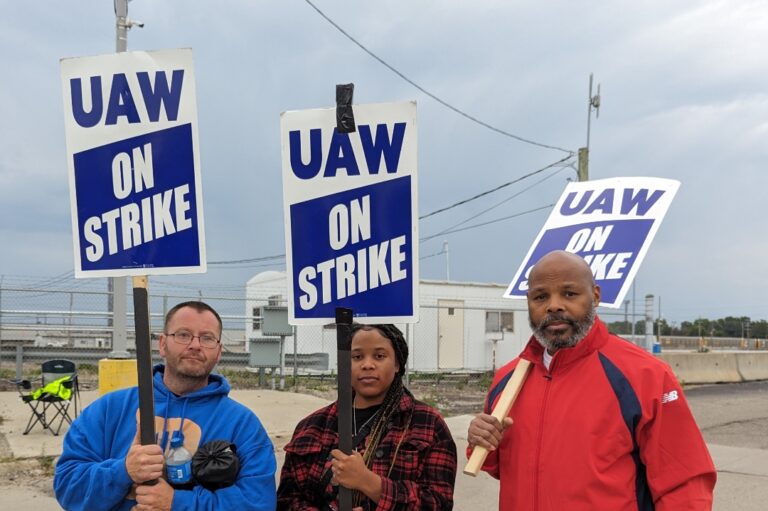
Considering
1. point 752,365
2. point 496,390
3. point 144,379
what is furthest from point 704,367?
point 144,379

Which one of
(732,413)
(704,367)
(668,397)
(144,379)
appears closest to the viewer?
(668,397)

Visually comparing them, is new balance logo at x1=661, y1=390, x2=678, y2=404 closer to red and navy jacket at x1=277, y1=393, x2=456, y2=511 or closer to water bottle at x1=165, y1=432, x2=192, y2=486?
red and navy jacket at x1=277, y1=393, x2=456, y2=511

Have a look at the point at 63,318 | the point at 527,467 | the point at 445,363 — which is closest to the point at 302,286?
the point at 527,467

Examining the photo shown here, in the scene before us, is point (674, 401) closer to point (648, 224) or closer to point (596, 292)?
point (596, 292)

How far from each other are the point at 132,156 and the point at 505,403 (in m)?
1.58

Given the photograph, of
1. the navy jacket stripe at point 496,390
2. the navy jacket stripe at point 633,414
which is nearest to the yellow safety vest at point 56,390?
the navy jacket stripe at point 496,390

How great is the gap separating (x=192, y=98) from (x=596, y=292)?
1.60m

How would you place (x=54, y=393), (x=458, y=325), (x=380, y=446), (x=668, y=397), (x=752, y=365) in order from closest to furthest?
(x=668, y=397) → (x=380, y=446) → (x=54, y=393) → (x=752, y=365) → (x=458, y=325)

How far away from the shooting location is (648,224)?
5.04 m

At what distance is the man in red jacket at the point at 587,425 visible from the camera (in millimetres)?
2188

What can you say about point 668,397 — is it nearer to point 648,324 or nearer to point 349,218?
point 349,218

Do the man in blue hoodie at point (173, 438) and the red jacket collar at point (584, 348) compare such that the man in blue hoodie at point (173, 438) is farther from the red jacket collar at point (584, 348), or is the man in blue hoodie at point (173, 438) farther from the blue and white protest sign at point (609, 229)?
the blue and white protest sign at point (609, 229)

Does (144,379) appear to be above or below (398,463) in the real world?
above

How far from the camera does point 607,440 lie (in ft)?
7.33
